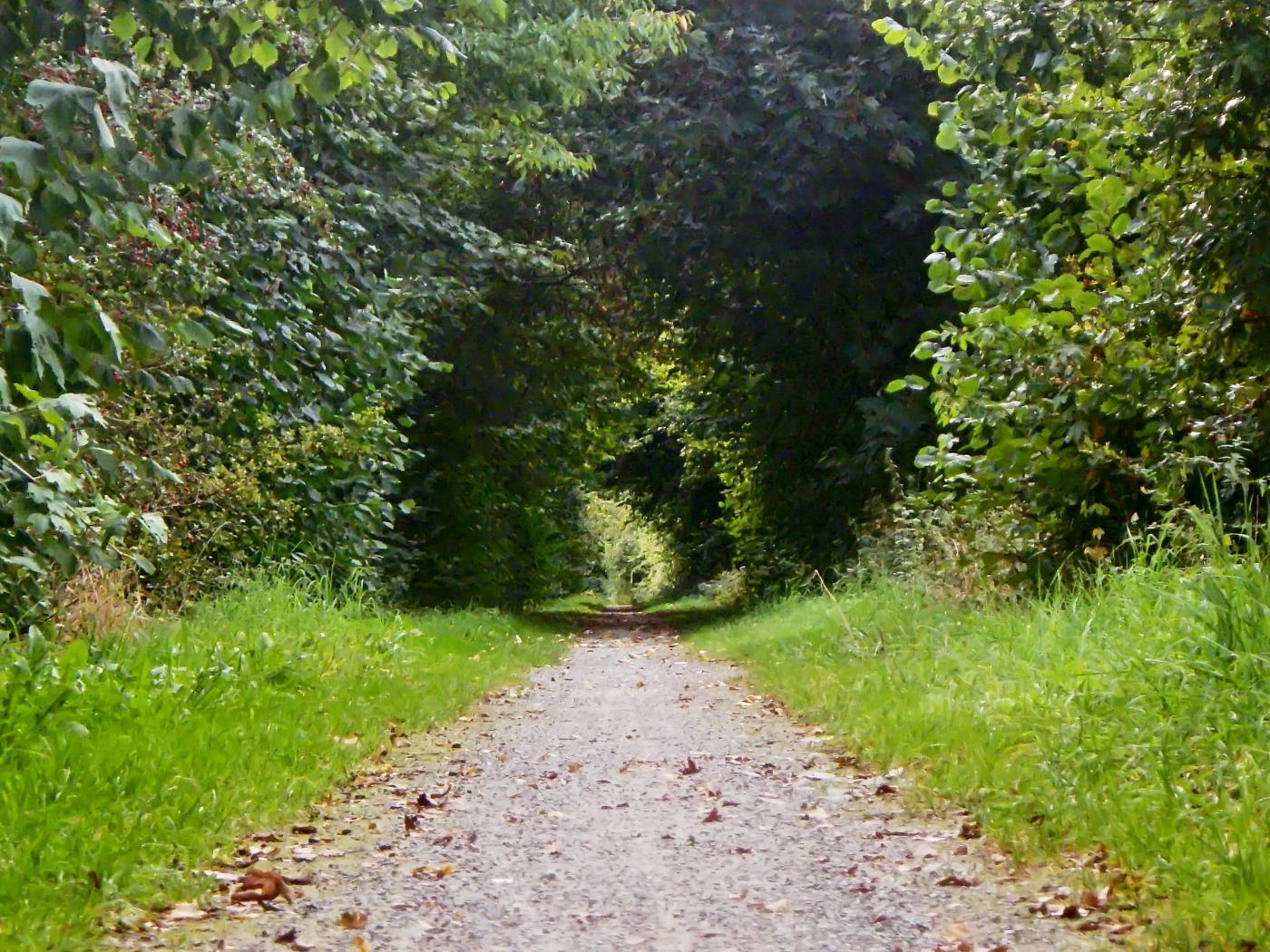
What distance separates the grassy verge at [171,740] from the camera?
417 cm

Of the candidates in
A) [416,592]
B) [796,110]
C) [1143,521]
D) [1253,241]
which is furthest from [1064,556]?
[416,592]

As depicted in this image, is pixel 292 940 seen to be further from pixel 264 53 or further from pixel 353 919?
pixel 264 53

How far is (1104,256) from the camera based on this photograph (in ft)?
30.1

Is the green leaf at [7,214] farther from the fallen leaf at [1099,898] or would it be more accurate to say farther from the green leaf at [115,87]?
the fallen leaf at [1099,898]

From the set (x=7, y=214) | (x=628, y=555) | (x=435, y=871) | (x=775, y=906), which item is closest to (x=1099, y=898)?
(x=775, y=906)

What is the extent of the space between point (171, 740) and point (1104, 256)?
6.83 m

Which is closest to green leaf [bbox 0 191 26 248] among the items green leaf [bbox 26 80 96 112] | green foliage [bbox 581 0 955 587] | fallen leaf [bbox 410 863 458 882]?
green leaf [bbox 26 80 96 112]

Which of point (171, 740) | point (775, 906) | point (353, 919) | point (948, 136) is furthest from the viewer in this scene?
point (948, 136)

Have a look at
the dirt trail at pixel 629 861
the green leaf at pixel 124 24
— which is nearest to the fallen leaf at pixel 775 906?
the dirt trail at pixel 629 861

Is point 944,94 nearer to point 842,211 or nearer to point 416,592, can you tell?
point 842,211

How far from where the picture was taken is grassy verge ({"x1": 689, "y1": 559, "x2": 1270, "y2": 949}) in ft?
13.2

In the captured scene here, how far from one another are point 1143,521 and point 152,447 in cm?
673

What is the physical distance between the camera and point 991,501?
9586mm

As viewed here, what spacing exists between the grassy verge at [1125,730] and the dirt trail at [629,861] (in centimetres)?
29
